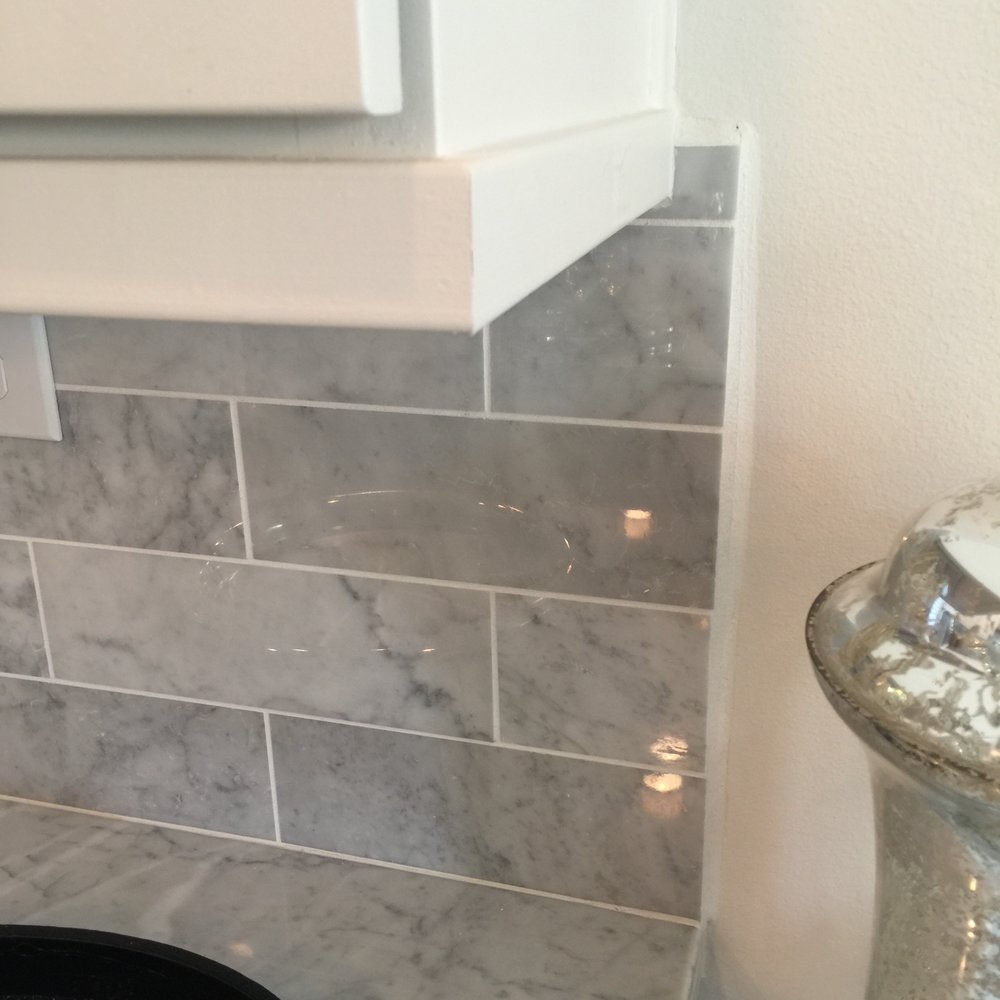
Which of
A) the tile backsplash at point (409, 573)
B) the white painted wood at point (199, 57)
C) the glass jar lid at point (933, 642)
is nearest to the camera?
the white painted wood at point (199, 57)

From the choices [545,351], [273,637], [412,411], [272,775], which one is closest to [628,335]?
[545,351]

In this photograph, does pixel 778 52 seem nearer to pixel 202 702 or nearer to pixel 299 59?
pixel 299 59

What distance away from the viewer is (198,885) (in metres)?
0.81

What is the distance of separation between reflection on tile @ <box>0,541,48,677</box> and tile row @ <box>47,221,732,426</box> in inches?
8.3

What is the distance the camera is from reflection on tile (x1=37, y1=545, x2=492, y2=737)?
2.43ft

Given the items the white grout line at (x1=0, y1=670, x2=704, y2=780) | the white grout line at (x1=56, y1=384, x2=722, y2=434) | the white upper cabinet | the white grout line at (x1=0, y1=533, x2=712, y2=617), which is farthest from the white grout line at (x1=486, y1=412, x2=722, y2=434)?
the white upper cabinet

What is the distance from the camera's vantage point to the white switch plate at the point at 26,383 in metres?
0.74

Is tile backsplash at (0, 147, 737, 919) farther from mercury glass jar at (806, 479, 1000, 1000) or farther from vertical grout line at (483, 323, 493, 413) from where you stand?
mercury glass jar at (806, 479, 1000, 1000)

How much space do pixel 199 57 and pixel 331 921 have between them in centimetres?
67

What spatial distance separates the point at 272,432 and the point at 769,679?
1.27 feet

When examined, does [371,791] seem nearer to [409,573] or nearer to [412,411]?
[409,573]

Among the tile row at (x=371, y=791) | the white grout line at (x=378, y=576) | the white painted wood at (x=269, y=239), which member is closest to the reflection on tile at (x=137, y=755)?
the tile row at (x=371, y=791)

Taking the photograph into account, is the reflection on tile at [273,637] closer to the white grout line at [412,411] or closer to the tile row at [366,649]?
the tile row at [366,649]

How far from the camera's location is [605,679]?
707 millimetres
